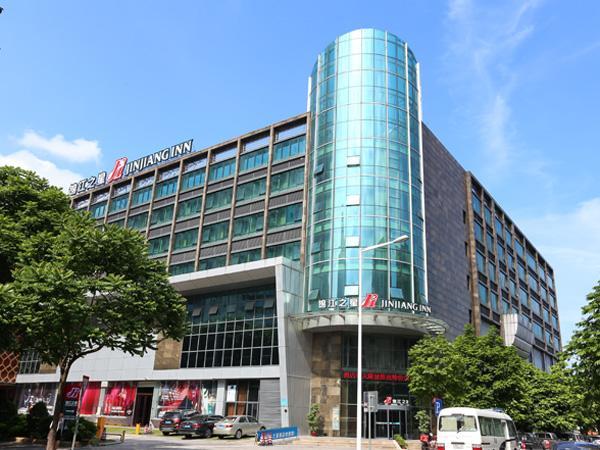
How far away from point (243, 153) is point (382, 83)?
18.7 metres

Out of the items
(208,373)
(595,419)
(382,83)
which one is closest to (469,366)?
(595,419)

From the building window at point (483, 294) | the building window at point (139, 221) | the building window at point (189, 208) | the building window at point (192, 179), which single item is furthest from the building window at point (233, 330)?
the building window at point (483, 294)

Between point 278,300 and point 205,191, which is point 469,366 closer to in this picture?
point 278,300

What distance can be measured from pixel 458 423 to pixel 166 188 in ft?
175

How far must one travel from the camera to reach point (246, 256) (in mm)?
57906

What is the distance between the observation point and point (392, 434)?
46.4 meters

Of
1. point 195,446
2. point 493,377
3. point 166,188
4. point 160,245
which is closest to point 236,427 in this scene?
point 195,446

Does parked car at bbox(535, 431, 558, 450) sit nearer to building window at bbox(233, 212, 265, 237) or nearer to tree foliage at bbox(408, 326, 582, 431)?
tree foliage at bbox(408, 326, 582, 431)

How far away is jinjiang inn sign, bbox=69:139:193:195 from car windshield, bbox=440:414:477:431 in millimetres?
52401

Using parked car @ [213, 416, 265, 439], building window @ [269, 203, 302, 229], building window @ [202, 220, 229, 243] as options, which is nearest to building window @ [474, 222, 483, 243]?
building window @ [269, 203, 302, 229]

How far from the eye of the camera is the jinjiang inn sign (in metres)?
71.2

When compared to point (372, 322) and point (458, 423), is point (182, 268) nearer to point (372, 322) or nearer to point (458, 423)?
point (372, 322)

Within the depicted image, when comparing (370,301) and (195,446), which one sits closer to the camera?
(195,446)

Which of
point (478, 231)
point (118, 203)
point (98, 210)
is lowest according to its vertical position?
point (478, 231)
